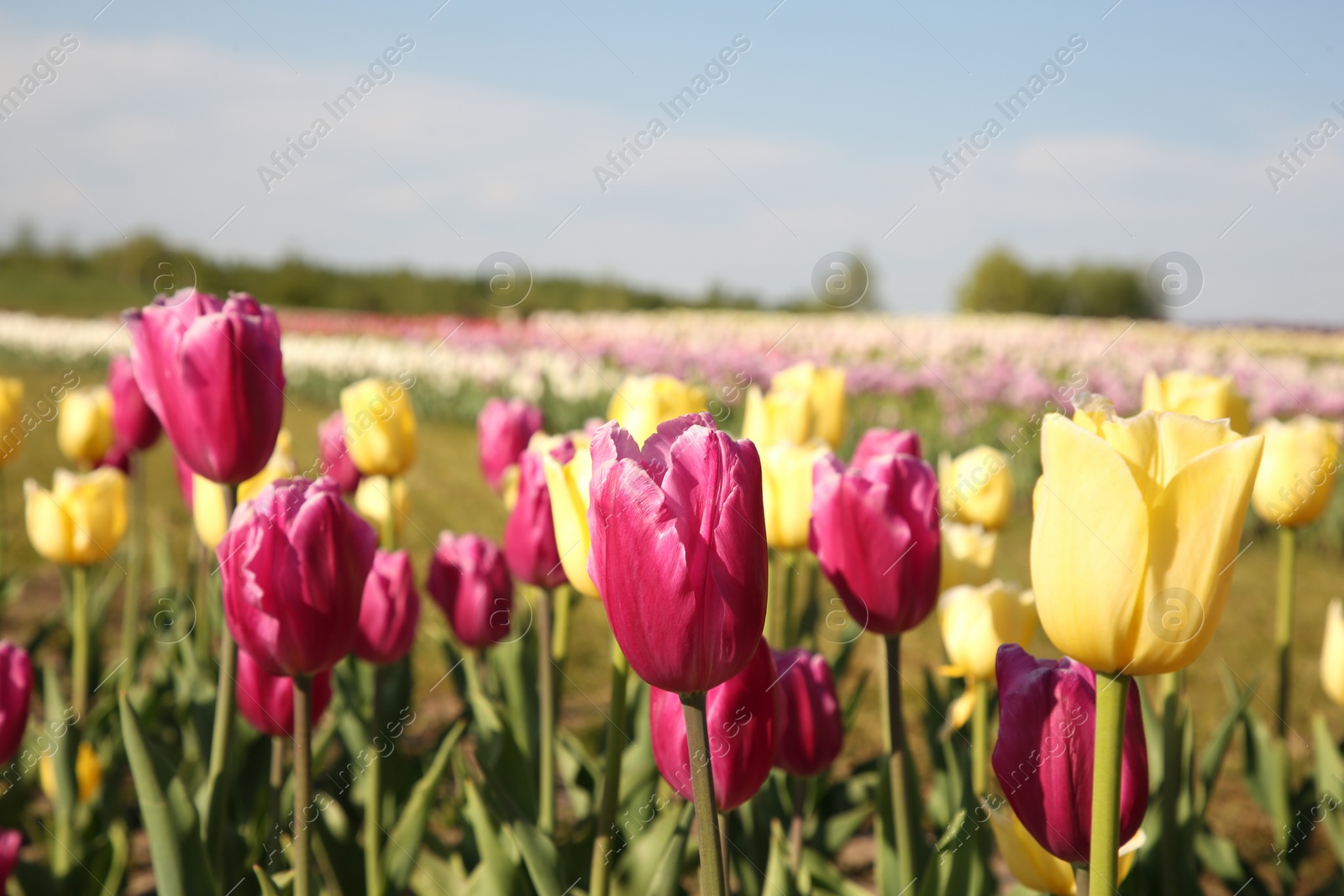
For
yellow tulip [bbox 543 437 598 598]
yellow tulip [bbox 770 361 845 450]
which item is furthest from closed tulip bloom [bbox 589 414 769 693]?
yellow tulip [bbox 770 361 845 450]

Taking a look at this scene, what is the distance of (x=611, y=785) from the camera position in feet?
4.50

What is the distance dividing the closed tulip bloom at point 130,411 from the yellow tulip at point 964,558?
1991mm

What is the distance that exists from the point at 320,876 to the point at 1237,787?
10.2ft

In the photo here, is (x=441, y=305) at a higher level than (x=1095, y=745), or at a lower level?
higher

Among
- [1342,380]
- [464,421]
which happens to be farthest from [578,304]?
[1342,380]

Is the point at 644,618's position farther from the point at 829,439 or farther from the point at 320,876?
the point at 829,439

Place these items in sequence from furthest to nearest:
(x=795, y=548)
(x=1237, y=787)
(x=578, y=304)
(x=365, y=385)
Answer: (x=578, y=304) < (x=1237, y=787) < (x=365, y=385) < (x=795, y=548)

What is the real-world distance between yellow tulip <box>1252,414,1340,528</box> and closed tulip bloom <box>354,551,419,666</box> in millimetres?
1650

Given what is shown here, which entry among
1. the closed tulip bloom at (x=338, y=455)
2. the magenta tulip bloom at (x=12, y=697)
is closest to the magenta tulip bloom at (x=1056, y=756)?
the magenta tulip bloom at (x=12, y=697)

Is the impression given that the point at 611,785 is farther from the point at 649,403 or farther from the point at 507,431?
the point at 507,431

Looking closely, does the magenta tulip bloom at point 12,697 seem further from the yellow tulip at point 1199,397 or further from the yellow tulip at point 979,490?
the yellow tulip at point 1199,397

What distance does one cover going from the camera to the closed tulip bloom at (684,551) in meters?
0.85

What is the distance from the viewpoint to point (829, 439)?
248cm

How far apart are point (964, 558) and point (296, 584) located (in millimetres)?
1210
